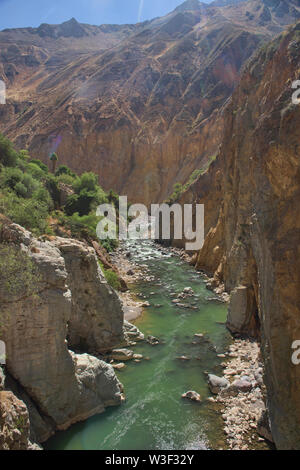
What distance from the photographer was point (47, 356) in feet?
26.4

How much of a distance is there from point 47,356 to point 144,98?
71645 millimetres

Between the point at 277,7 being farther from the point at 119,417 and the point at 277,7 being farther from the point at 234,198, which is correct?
the point at 119,417

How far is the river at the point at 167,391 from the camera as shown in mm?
8180

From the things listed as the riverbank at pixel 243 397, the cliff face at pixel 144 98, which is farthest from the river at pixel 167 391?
the cliff face at pixel 144 98

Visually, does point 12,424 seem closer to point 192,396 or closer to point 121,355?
point 192,396

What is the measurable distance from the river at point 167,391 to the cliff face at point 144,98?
133ft

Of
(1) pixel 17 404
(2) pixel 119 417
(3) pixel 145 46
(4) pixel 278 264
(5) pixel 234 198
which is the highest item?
(3) pixel 145 46

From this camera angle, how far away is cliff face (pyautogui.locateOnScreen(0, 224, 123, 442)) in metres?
7.67

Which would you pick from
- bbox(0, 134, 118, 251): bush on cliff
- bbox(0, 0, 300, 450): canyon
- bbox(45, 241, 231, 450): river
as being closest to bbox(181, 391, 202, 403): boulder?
bbox(45, 241, 231, 450): river

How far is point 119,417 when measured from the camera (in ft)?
29.8

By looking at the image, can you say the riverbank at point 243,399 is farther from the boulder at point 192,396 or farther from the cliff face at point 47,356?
the cliff face at point 47,356
